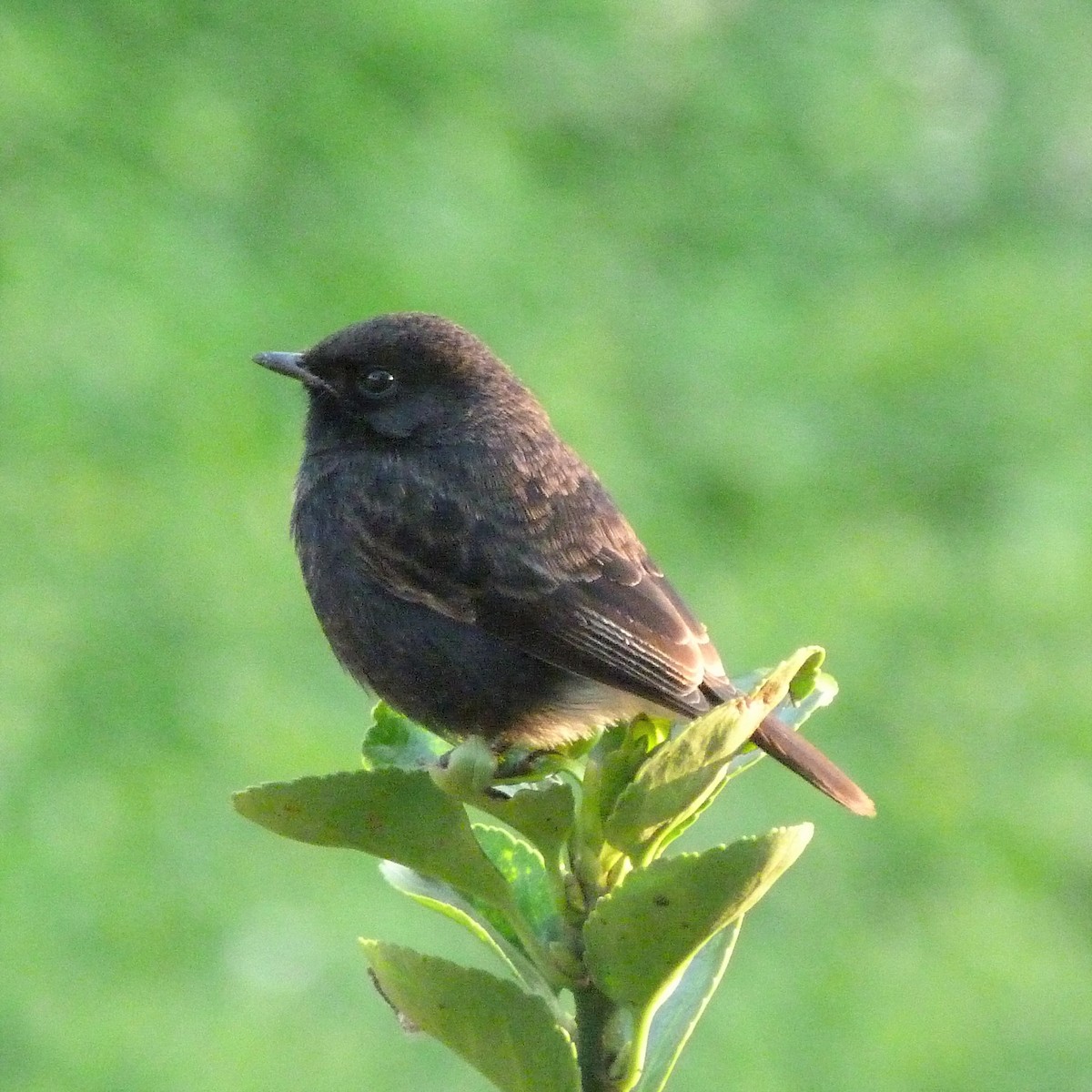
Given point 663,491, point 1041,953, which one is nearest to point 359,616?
point 1041,953

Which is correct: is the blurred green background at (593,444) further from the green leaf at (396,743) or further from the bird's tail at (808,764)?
the green leaf at (396,743)

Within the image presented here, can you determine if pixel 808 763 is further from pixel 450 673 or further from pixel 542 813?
pixel 542 813

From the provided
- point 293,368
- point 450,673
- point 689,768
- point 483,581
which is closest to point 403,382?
point 293,368

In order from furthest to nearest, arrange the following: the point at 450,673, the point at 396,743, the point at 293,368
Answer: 1. the point at 293,368
2. the point at 450,673
3. the point at 396,743

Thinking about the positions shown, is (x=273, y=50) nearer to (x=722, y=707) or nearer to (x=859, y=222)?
(x=859, y=222)

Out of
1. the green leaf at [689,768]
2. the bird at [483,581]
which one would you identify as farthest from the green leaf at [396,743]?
the bird at [483,581]

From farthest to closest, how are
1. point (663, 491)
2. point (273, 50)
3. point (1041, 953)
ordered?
point (273, 50)
point (663, 491)
point (1041, 953)
